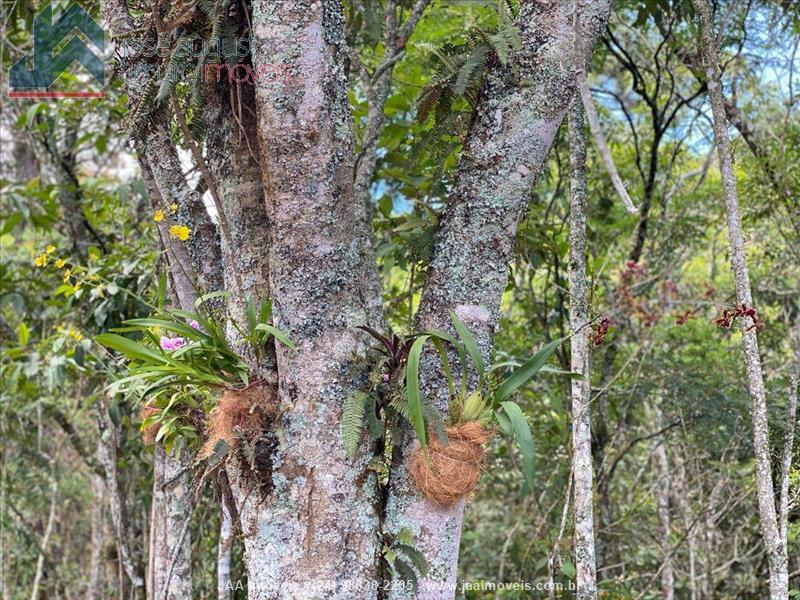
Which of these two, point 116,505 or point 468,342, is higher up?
point 468,342

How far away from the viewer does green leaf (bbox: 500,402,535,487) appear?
136cm

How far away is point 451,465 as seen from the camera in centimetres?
151

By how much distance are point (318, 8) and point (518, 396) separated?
2.63m

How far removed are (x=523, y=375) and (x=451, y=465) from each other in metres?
A: 0.26

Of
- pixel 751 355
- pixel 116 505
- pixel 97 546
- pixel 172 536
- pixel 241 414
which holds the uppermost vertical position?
pixel 751 355

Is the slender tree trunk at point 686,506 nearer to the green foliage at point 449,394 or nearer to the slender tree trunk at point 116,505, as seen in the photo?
the green foliage at point 449,394

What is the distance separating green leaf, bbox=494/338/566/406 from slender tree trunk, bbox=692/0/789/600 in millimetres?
768

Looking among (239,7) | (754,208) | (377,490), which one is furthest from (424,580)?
(754,208)

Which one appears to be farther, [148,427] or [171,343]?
[148,427]

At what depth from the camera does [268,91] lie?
1545 mm

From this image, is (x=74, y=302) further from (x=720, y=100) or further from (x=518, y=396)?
(x=720, y=100)

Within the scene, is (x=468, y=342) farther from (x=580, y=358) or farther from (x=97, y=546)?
(x=97, y=546)

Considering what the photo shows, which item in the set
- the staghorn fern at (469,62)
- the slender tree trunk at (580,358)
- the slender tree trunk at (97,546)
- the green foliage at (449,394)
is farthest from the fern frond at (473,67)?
the slender tree trunk at (97,546)

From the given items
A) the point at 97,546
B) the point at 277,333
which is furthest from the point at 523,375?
the point at 97,546
